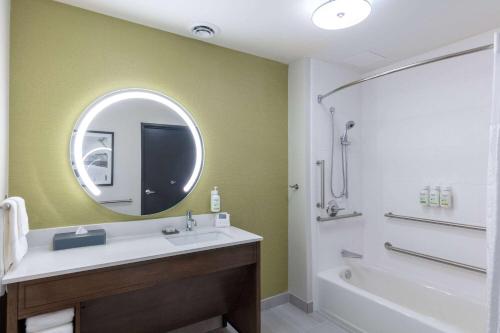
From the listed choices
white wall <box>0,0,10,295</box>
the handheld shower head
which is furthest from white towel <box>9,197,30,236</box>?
the handheld shower head

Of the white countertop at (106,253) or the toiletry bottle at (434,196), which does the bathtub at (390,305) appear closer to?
the toiletry bottle at (434,196)

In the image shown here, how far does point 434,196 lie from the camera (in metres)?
2.34

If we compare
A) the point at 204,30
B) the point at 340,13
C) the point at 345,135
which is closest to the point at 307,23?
the point at 340,13

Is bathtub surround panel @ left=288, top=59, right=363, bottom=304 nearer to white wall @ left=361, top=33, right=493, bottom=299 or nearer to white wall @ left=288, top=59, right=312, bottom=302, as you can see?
white wall @ left=288, top=59, right=312, bottom=302

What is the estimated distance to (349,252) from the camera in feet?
9.04

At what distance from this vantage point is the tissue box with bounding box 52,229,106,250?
5.32ft

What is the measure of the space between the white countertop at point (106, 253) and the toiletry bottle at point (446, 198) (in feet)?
5.14

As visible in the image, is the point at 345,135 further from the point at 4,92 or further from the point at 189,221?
the point at 4,92

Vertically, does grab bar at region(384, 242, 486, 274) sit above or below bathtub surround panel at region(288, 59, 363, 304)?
below

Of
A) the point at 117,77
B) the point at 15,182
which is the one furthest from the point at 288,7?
the point at 15,182

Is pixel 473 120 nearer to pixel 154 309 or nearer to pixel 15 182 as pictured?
pixel 154 309

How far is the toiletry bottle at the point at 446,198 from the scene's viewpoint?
7.39 ft

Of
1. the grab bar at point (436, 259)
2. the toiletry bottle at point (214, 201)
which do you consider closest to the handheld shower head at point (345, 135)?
the grab bar at point (436, 259)

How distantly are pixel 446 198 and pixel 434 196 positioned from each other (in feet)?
0.30
